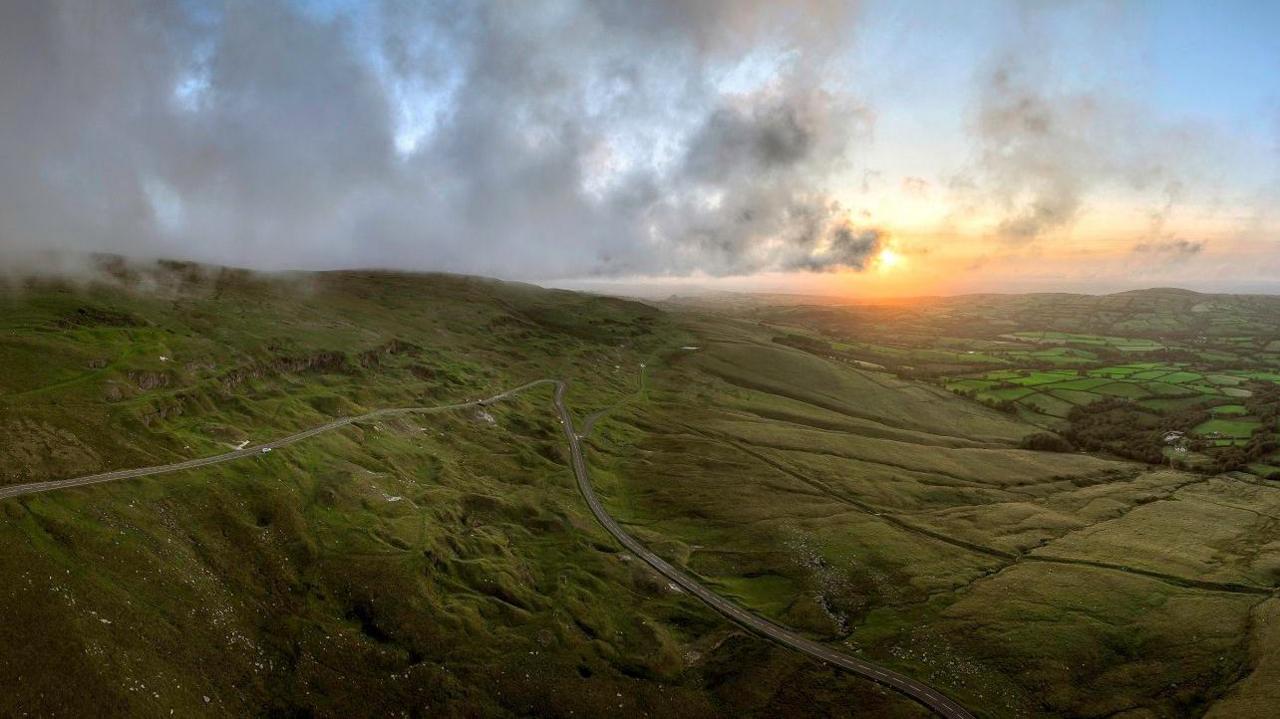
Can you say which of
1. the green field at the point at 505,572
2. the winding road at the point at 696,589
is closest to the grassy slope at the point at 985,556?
the green field at the point at 505,572

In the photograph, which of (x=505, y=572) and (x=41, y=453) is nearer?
(x=41, y=453)

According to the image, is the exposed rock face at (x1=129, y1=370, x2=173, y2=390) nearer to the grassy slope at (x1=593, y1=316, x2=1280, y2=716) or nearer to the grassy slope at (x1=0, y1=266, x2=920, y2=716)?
the grassy slope at (x1=0, y1=266, x2=920, y2=716)

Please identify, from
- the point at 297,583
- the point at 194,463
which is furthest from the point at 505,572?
the point at 194,463

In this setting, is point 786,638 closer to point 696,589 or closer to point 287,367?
point 696,589

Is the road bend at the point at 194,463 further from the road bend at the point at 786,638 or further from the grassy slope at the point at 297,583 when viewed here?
the road bend at the point at 786,638

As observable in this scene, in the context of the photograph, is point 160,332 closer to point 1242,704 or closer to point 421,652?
point 421,652

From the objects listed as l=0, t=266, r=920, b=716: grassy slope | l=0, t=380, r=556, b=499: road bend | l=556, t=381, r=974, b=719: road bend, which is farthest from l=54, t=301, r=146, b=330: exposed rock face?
l=556, t=381, r=974, b=719: road bend
